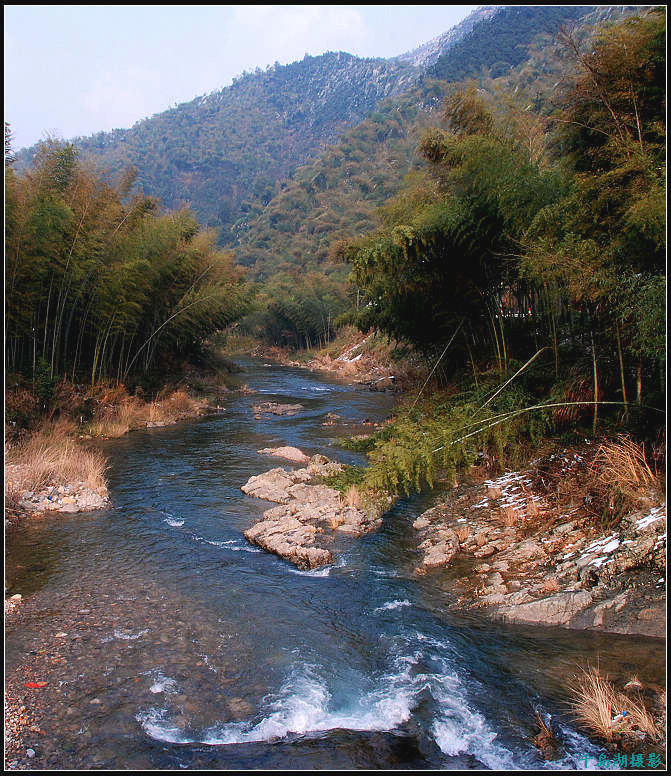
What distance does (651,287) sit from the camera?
491 cm

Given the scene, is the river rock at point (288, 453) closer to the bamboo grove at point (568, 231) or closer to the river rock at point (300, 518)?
the river rock at point (300, 518)

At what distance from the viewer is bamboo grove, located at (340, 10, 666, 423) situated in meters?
5.32

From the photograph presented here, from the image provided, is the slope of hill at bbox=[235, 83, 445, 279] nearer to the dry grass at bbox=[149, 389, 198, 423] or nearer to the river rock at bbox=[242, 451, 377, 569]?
the dry grass at bbox=[149, 389, 198, 423]

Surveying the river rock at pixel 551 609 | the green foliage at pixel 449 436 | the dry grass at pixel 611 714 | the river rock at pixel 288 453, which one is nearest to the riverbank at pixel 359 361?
the river rock at pixel 288 453

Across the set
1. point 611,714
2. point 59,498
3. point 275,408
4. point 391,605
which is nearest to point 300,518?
point 391,605

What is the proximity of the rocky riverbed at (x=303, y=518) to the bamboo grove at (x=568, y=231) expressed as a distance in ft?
10.7

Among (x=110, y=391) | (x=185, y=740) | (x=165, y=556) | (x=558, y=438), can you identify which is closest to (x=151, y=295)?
(x=110, y=391)

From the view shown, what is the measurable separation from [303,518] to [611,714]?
17.9 feet

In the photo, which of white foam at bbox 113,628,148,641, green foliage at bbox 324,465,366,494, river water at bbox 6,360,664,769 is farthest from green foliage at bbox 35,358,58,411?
white foam at bbox 113,628,148,641

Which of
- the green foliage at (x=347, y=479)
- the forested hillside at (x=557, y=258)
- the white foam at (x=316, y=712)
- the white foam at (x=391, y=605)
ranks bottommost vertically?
the white foam at (x=391, y=605)

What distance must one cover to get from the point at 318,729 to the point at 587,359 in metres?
5.58

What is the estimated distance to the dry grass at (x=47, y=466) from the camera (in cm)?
916

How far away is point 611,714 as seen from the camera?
3.77 metres

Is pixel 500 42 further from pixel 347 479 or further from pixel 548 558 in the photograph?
pixel 548 558
